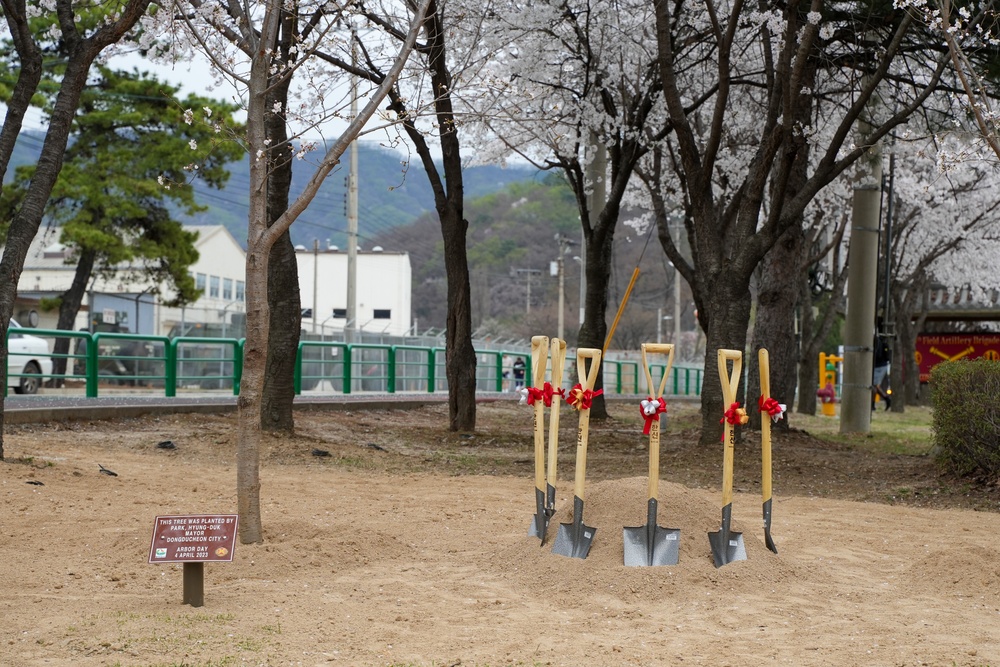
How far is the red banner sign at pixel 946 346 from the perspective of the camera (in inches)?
1553

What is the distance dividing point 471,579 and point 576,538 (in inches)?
24.5

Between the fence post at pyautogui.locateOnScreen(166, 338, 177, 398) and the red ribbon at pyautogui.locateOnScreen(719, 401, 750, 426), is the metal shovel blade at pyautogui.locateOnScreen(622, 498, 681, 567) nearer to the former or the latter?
the red ribbon at pyautogui.locateOnScreen(719, 401, 750, 426)

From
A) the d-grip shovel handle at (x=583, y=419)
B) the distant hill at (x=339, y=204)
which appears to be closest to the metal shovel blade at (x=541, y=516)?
the d-grip shovel handle at (x=583, y=419)

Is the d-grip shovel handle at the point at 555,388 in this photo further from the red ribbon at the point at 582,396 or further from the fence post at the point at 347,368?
the fence post at the point at 347,368

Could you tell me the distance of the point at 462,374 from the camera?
15.6m

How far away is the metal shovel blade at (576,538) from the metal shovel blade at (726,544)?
0.66 metres

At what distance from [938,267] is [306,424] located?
2567cm

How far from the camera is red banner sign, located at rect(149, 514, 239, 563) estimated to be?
5.08 metres

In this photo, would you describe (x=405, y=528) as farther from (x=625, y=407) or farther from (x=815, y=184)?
(x=625, y=407)

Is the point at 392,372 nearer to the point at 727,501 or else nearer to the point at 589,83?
the point at 589,83

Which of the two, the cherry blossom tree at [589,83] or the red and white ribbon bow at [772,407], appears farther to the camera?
the cherry blossom tree at [589,83]

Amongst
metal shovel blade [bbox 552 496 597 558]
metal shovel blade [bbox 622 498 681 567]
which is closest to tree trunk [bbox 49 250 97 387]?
metal shovel blade [bbox 552 496 597 558]

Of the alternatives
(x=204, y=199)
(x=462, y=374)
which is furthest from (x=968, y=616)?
(x=204, y=199)

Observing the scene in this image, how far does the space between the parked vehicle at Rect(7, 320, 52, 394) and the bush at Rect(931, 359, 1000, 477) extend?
1237 cm
